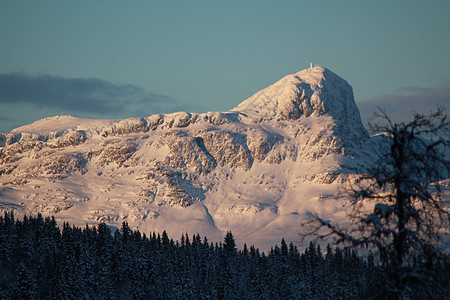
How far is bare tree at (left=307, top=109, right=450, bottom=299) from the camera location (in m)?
15.8

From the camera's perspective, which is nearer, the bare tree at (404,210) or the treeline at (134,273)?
the bare tree at (404,210)

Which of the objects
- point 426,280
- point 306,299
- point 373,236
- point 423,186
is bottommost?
point 306,299

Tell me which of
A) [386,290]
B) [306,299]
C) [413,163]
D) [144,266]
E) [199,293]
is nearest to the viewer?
[386,290]

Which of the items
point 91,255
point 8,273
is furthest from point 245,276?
point 8,273

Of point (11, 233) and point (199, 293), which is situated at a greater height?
point (11, 233)

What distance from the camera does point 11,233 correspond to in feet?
530

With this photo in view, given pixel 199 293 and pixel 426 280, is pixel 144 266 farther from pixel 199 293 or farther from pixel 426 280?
pixel 426 280

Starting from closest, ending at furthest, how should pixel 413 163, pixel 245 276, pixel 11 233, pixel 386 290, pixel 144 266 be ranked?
pixel 386 290, pixel 413 163, pixel 144 266, pixel 245 276, pixel 11 233

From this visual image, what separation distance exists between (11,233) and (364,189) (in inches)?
6241

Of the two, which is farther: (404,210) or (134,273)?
(134,273)

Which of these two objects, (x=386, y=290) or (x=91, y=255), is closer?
(x=386, y=290)

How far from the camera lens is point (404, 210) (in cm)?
1627

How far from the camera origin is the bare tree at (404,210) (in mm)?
15750

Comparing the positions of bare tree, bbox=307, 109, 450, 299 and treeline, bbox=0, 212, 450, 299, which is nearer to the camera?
bare tree, bbox=307, 109, 450, 299
